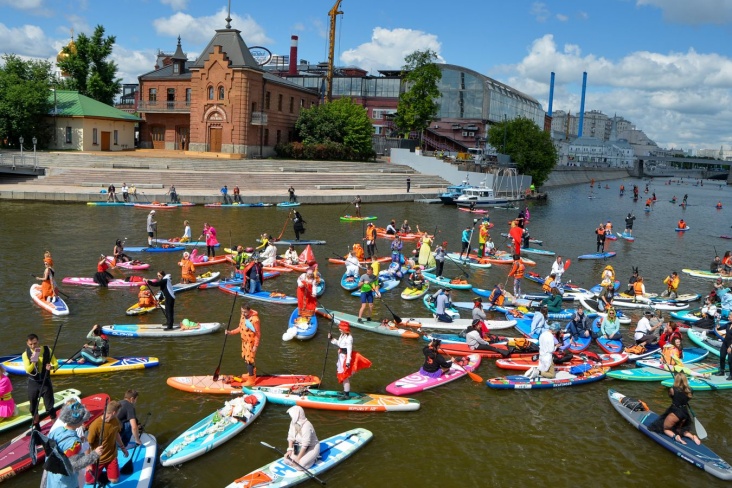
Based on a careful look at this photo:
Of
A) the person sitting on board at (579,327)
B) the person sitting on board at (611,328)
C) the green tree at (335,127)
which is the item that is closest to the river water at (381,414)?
the person sitting on board at (579,327)

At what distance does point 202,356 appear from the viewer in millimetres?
16438

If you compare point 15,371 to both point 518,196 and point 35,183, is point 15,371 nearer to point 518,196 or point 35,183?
point 35,183

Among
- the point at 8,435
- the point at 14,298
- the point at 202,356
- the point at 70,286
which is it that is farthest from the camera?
the point at 70,286

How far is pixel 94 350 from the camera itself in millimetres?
15062

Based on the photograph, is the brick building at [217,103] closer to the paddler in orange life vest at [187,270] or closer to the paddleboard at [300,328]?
the paddler in orange life vest at [187,270]

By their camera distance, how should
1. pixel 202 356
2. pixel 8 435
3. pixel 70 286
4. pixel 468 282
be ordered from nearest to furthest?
pixel 8 435, pixel 202 356, pixel 70 286, pixel 468 282

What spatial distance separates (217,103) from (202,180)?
17.0m

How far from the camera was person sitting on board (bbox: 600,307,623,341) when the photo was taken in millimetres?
18961

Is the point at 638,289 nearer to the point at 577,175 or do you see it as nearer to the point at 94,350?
the point at 94,350

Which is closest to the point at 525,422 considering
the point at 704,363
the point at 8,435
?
the point at 704,363

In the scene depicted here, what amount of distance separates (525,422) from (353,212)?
36490 millimetres

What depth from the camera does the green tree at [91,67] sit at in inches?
2896

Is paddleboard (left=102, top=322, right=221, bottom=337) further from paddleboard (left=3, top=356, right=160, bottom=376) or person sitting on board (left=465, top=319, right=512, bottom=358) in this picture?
person sitting on board (left=465, top=319, right=512, bottom=358)

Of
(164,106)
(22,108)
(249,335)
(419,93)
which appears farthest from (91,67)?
(249,335)
